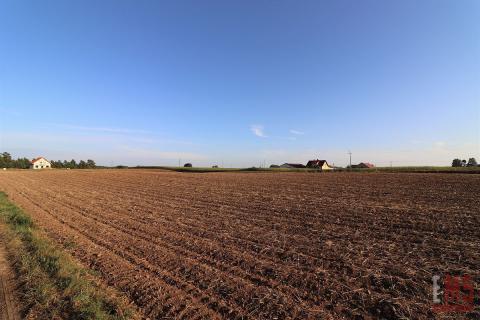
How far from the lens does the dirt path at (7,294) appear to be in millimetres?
5242

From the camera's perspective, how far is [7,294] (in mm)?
5961

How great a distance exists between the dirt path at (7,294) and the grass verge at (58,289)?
15 cm

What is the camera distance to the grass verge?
5289mm

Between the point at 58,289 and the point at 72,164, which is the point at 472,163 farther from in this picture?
the point at 72,164

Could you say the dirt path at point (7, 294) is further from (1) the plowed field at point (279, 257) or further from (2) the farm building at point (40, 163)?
(2) the farm building at point (40, 163)

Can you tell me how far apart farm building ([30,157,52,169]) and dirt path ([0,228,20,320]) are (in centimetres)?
15370

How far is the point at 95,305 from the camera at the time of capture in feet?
17.9

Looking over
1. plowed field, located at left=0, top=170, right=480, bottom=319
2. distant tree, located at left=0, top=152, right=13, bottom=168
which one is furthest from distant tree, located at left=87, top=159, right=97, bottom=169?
plowed field, located at left=0, top=170, right=480, bottom=319

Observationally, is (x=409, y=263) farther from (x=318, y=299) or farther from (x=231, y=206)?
(x=231, y=206)

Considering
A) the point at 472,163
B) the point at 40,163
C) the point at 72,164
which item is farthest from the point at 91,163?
the point at 472,163

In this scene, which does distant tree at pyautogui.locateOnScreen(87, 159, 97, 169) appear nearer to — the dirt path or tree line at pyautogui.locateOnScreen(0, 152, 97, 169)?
tree line at pyautogui.locateOnScreen(0, 152, 97, 169)

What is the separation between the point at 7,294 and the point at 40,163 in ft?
537

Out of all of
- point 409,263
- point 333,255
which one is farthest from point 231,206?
point 409,263

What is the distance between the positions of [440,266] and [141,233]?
8.99 metres
